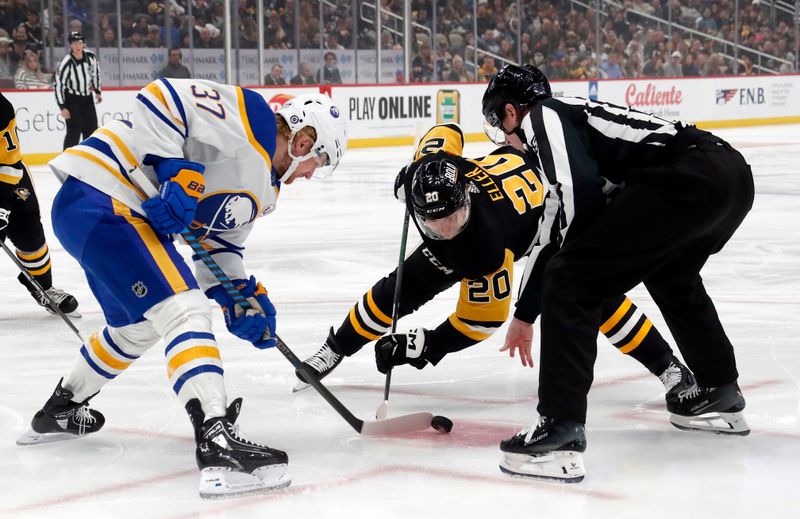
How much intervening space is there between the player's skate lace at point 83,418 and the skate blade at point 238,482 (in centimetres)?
58

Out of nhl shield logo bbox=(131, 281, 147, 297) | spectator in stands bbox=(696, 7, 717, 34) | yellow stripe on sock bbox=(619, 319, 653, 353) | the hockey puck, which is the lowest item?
the hockey puck

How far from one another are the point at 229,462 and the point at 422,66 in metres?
12.6

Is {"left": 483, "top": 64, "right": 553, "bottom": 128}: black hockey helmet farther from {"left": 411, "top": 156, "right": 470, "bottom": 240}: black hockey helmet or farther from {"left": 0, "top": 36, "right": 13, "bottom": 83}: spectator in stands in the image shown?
{"left": 0, "top": 36, "right": 13, "bottom": 83}: spectator in stands

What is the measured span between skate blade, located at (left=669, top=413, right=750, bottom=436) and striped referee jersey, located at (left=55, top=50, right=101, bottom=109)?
8.53 meters

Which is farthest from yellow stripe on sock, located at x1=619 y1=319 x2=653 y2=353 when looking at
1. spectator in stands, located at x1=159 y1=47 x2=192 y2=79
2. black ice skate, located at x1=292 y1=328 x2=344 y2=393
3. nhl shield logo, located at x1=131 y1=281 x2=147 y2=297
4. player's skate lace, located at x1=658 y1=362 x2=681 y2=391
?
spectator in stands, located at x1=159 y1=47 x2=192 y2=79

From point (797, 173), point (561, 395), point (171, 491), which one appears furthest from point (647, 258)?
point (797, 173)

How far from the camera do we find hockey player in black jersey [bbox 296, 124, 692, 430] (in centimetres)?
286

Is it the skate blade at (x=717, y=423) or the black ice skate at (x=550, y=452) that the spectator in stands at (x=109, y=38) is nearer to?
the skate blade at (x=717, y=423)

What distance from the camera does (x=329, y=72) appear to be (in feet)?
45.0

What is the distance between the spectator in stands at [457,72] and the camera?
1486cm

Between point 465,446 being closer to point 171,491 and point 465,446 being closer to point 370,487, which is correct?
point 370,487

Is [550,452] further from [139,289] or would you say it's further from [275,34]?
[275,34]

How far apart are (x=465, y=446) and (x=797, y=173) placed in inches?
319

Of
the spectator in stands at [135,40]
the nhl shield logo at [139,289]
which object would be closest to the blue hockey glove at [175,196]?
the nhl shield logo at [139,289]
